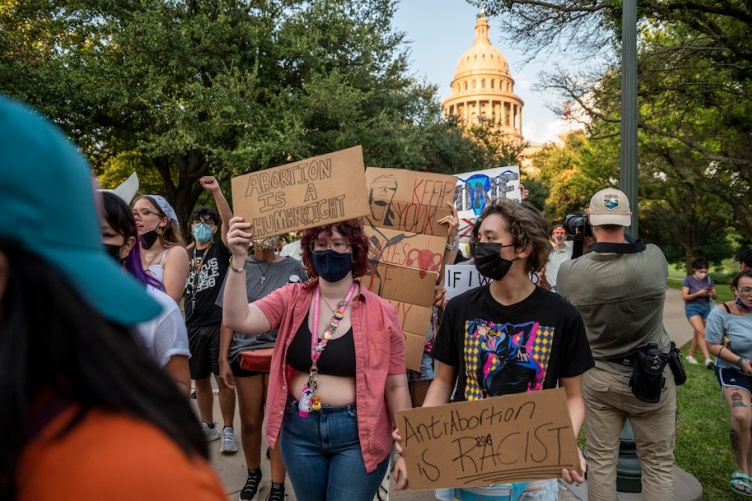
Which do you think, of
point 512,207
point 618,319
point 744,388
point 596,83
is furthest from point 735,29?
point 512,207

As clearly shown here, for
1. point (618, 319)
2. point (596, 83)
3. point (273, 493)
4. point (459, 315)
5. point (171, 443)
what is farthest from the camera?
point (596, 83)

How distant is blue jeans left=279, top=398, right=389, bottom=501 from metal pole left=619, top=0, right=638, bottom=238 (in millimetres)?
2905

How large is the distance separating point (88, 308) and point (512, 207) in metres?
2.03

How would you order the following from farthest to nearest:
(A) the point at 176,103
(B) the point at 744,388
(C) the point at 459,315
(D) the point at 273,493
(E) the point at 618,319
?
1. (A) the point at 176,103
2. (B) the point at 744,388
3. (D) the point at 273,493
4. (E) the point at 618,319
5. (C) the point at 459,315

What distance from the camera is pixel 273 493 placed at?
3793mm

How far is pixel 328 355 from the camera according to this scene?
2521 mm

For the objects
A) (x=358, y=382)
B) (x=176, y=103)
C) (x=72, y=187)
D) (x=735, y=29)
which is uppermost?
(x=176, y=103)

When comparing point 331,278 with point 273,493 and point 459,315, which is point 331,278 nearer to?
point 459,315

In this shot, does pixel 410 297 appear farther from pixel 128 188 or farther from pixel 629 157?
pixel 629 157

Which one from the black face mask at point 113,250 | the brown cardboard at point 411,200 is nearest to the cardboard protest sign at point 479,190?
the brown cardboard at point 411,200

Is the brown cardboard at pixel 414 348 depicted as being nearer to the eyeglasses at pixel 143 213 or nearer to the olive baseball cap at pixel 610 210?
the olive baseball cap at pixel 610 210

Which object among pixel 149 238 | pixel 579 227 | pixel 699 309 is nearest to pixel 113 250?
pixel 149 238

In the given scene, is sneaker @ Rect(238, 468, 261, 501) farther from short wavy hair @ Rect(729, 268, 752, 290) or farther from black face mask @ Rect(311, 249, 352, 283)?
short wavy hair @ Rect(729, 268, 752, 290)

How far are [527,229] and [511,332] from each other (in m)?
0.47
